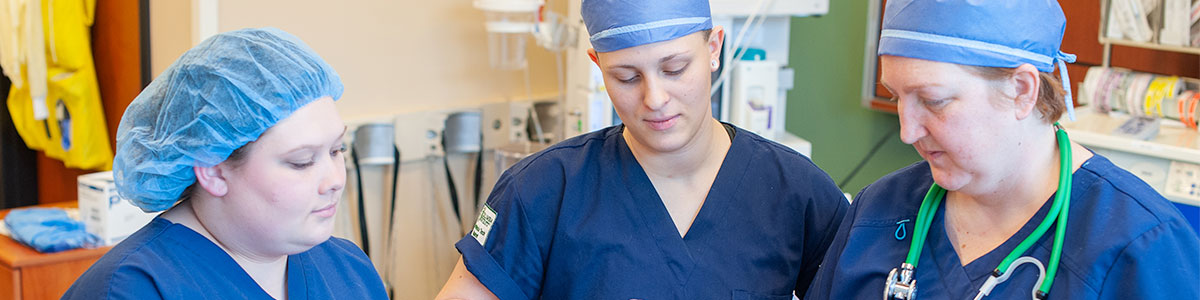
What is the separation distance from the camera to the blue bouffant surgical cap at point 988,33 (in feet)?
3.74

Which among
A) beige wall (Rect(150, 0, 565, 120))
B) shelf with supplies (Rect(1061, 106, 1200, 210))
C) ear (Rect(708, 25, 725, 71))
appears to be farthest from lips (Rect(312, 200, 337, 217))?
shelf with supplies (Rect(1061, 106, 1200, 210))

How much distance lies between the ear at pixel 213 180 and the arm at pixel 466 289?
1.60ft

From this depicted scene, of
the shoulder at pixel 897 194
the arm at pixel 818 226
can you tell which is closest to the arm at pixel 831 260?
the shoulder at pixel 897 194

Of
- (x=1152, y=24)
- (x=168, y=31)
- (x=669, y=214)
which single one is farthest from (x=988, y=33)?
(x=168, y=31)

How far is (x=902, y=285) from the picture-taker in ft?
4.11

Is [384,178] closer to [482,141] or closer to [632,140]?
[482,141]

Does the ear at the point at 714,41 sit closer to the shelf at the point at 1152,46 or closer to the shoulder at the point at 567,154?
the shoulder at the point at 567,154

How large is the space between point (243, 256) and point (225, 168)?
5.6 inches

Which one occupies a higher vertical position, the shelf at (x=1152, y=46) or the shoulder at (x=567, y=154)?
the shelf at (x=1152, y=46)

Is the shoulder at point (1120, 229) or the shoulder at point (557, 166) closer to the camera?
the shoulder at point (1120, 229)

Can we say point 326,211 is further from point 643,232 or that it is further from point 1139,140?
point 1139,140

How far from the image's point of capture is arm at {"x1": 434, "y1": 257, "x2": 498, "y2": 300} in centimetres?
163

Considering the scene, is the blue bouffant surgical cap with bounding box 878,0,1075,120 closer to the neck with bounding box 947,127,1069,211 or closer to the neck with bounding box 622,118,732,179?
the neck with bounding box 947,127,1069,211

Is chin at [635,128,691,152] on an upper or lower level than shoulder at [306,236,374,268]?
upper
